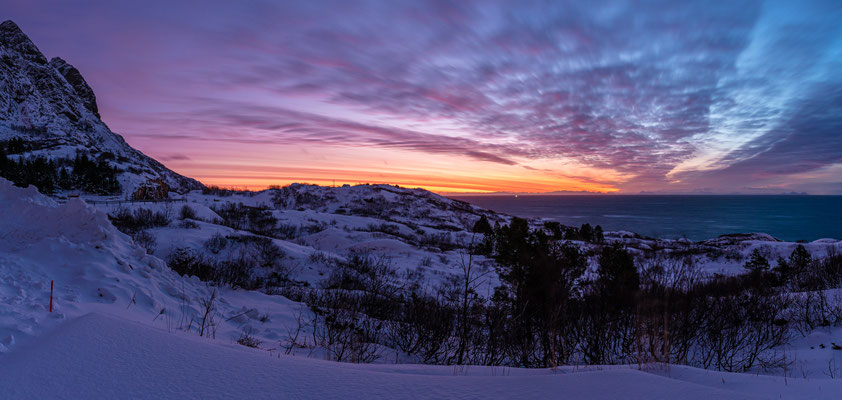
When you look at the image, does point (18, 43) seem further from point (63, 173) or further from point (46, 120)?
point (63, 173)

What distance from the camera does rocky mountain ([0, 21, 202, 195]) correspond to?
4644 cm

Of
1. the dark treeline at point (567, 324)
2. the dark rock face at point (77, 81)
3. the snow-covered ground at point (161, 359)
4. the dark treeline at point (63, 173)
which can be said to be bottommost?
the dark treeline at point (567, 324)

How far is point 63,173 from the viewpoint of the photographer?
116 feet

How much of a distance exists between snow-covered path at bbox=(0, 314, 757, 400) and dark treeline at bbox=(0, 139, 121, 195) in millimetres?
39371

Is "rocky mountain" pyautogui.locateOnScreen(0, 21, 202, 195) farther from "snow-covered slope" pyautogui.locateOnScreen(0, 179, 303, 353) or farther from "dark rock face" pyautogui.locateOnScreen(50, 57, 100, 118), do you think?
"snow-covered slope" pyautogui.locateOnScreen(0, 179, 303, 353)

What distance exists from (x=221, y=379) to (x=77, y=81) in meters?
210

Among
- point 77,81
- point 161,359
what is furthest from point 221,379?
point 77,81

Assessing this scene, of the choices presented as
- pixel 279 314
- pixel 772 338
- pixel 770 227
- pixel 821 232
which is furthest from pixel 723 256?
pixel 770 227

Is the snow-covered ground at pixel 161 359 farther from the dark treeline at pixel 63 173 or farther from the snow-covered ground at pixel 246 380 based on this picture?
the dark treeline at pixel 63 173

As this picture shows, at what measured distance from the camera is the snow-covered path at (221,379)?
224 centimetres

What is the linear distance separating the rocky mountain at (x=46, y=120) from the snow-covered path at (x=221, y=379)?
153 ft

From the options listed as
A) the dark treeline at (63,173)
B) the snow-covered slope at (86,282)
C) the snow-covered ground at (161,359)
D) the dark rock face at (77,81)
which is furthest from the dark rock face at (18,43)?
the snow-covered ground at (161,359)

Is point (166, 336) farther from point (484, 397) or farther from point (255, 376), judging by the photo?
point (484, 397)

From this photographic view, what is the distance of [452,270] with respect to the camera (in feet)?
59.5
